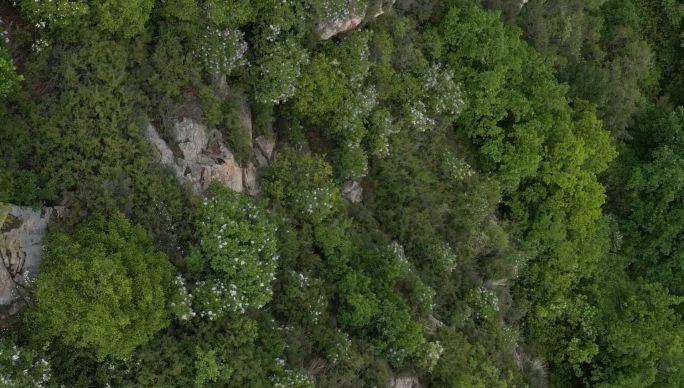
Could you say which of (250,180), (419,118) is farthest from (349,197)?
(250,180)

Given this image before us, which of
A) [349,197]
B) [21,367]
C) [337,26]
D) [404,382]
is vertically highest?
[337,26]

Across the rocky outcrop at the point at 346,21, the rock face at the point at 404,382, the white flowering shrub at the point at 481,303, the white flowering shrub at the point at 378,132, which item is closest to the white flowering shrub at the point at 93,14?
the rocky outcrop at the point at 346,21

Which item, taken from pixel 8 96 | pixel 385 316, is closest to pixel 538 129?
pixel 385 316

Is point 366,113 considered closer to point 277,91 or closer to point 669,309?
point 277,91

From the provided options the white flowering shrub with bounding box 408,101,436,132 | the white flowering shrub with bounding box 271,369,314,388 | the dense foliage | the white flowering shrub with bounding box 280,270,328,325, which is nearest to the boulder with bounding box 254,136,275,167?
the dense foliage

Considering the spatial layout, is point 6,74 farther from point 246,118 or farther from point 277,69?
point 277,69
